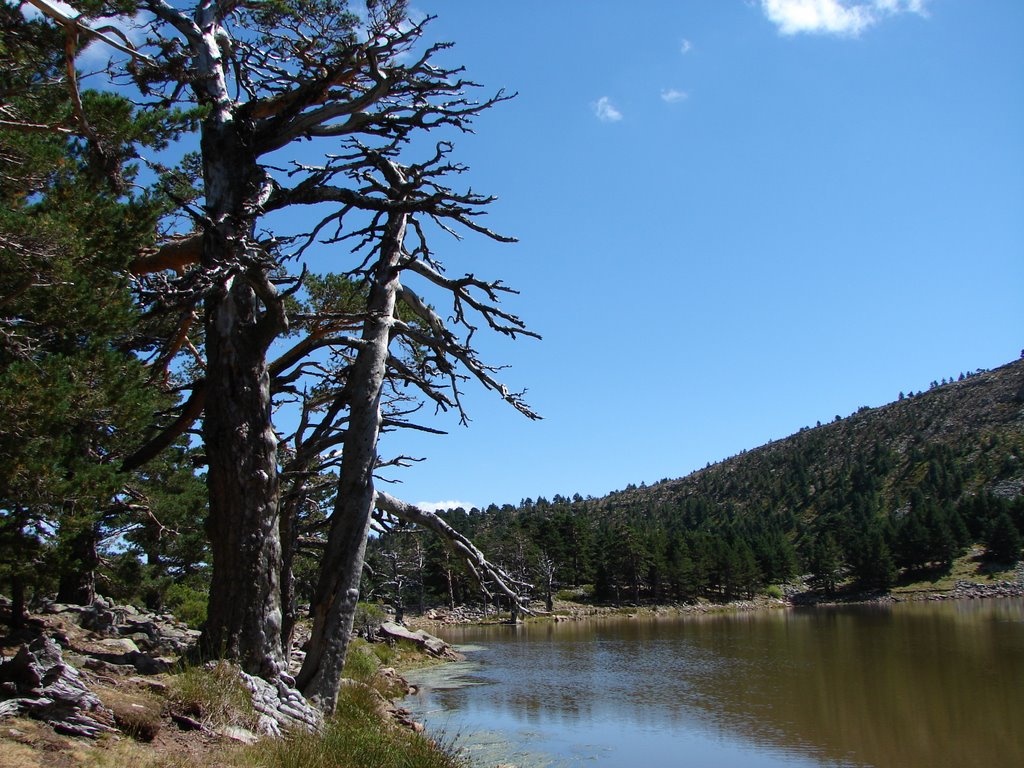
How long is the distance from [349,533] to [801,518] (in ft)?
435

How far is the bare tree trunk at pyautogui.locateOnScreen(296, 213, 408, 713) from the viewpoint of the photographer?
6617 millimetres

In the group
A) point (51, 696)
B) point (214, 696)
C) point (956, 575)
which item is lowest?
point (956, 575)

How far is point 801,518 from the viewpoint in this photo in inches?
5027

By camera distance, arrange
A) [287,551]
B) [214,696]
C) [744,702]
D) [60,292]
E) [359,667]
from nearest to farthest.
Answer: [214,696], [60,292], [287,551], [359,667], [744,702]

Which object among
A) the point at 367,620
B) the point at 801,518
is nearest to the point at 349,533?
the point at 367,620

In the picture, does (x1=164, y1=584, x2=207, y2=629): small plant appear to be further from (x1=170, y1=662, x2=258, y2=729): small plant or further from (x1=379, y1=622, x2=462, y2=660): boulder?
(x1=379, y1=622, x2=462, y2=660): boulder

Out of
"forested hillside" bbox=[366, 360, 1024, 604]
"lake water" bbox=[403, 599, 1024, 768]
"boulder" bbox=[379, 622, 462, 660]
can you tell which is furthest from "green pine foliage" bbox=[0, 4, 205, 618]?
"boulder" bbox=[379, 622, 462, 660]

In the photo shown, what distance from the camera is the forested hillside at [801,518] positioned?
256 feet

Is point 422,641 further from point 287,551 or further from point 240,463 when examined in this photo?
point 240,463

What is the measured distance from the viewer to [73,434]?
27.2ft

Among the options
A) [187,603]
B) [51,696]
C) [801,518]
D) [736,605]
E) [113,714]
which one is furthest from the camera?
[801,518]

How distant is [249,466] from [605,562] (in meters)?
75.8

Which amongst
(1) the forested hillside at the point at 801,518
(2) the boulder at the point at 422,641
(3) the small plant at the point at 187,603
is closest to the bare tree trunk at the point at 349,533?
(3) the small plant at the point at 187,603

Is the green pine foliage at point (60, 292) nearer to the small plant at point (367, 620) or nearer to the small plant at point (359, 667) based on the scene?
the small plant at point (359, 667)
